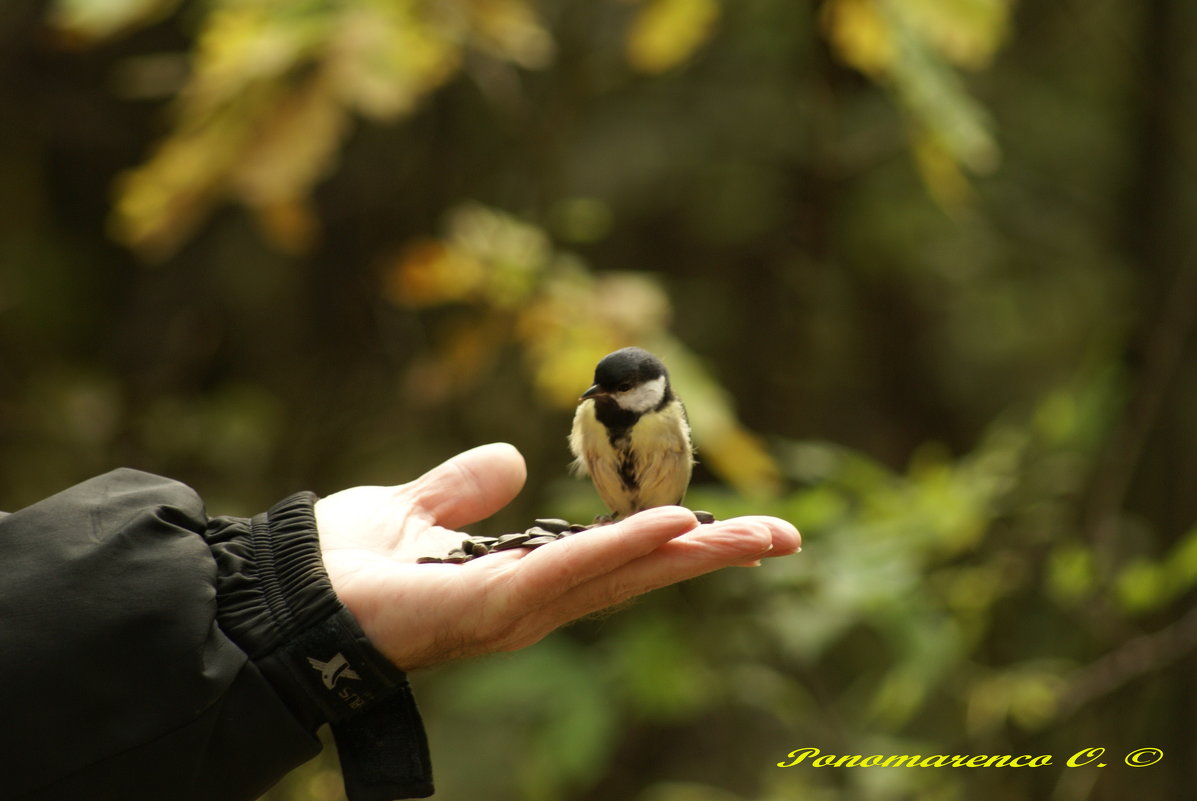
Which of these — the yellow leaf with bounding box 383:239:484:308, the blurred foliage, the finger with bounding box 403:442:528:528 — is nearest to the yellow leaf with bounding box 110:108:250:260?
the blurred foliage

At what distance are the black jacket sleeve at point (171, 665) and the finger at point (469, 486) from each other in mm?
327

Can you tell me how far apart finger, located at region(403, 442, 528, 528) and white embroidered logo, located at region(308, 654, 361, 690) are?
420 mm

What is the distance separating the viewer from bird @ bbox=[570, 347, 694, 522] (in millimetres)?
1513

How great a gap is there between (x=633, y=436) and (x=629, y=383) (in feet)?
0.26

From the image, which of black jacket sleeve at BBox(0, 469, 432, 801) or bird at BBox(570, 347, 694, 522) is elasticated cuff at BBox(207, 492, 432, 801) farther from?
bird at BBox(570, 347, 694, 522)

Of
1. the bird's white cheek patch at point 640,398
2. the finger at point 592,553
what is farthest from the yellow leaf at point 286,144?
the finger at point 592,553

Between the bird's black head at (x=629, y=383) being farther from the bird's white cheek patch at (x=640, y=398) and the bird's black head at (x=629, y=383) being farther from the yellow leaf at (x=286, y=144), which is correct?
the yellow leaf at (x=286, y=144)

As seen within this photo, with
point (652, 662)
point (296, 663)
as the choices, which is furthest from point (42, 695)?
Answer: point (652, 662)

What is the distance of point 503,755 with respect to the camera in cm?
361

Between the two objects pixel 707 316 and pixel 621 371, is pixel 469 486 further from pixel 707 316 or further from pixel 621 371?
pixel 707 316

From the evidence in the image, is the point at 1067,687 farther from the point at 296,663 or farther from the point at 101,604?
the point at 101,604

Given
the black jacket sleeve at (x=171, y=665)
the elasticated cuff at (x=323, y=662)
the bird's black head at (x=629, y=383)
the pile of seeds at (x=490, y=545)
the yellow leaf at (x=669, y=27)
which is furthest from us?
the yellow leaf at (x=669, y=27)

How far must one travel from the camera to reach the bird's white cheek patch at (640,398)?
5.01 ft

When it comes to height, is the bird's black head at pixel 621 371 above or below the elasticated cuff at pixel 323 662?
above
